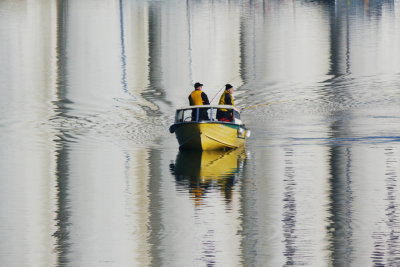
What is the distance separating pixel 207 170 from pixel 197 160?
2.82m

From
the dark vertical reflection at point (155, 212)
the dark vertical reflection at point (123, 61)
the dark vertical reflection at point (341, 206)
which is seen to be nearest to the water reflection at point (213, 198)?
the dark vertical reflection at point (155, 212)

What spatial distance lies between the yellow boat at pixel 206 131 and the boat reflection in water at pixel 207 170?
0.31 m

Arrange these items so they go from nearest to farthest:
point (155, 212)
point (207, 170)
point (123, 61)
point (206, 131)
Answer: point (155, 212), point (207, 170), point (206, 131), point (123, 61)

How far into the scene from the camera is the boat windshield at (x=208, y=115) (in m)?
51.8

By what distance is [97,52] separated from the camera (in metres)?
109

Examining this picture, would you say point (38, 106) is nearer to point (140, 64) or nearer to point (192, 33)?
point (140, 64)

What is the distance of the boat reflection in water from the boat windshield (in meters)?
1.23

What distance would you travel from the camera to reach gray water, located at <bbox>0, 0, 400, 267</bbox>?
3325 centimetres

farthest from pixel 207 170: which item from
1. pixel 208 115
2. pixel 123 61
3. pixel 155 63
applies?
pixel 123 61

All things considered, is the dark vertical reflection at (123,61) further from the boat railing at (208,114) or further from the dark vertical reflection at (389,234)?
the dark vertical reflection at (389,234)

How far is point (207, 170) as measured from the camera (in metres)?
47.0

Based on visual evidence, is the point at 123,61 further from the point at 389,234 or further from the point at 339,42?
the point at 389,234

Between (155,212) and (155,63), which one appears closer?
(155,212)

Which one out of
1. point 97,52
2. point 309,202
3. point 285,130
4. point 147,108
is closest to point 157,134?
point 285,130
